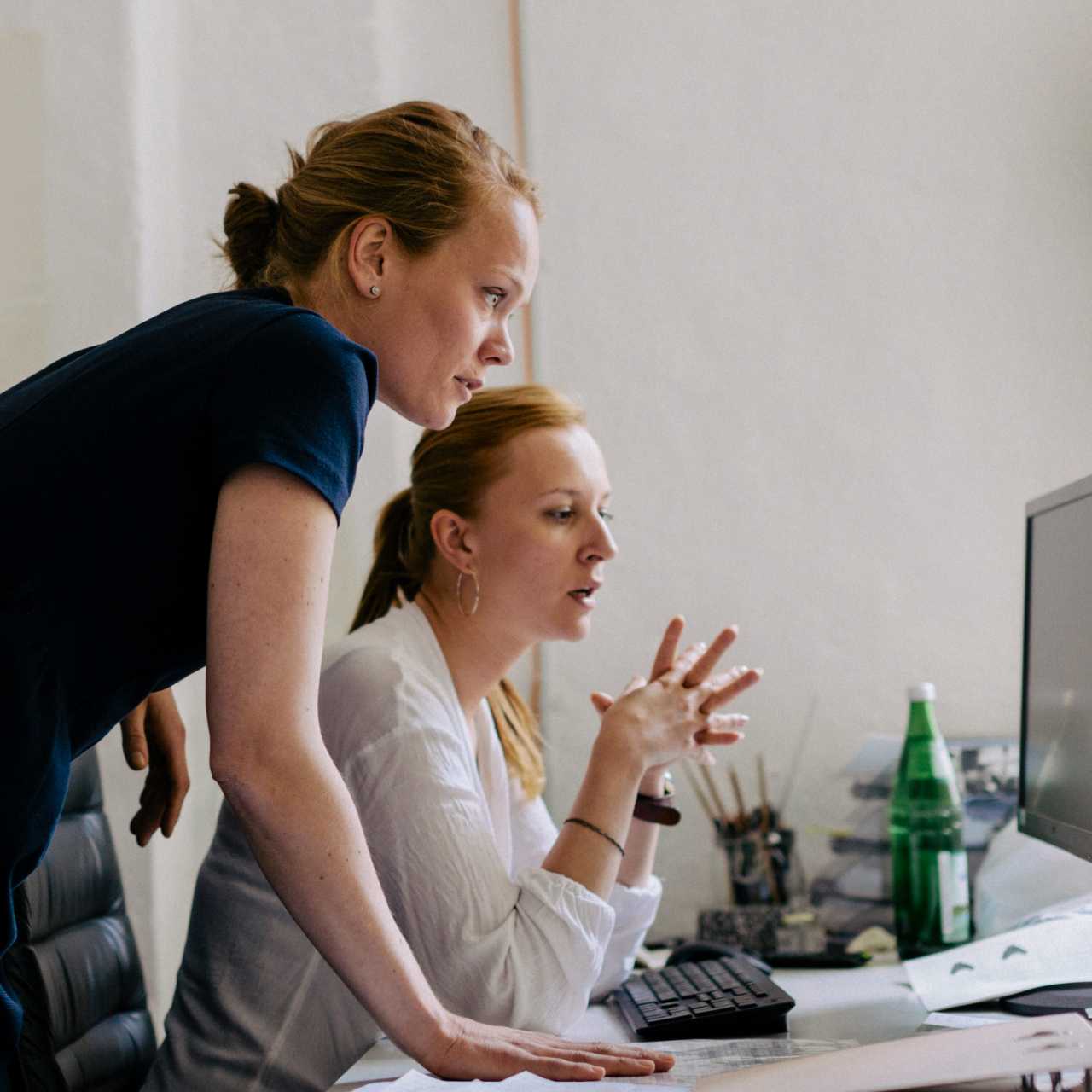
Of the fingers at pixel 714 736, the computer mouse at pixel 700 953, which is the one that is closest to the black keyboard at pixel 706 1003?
the computer mouse at pixel 700 953

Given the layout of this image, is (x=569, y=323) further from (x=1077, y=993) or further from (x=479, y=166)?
(x=1077, y=993)

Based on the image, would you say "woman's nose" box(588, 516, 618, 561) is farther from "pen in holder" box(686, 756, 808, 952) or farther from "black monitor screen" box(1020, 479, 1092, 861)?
"pen in holder" box(686, 756, 808, 952)

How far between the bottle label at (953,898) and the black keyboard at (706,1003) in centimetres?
49

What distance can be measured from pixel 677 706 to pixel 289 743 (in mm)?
671

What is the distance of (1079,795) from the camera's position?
126 cm

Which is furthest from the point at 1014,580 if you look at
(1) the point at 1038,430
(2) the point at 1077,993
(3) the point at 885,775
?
(2) the point at 1077,993

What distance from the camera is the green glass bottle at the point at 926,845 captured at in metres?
1.69

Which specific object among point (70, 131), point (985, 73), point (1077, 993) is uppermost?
point (985, 73)

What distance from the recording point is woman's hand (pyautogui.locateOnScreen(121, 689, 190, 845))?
1218 millimetres

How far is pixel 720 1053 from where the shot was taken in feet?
3.16

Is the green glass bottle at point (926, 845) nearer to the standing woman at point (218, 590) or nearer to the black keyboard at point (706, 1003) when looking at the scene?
the black keyboard at point (706, 1003)

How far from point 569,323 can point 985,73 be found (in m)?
0.85

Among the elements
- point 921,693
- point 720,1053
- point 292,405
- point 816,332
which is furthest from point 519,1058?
point 816,332

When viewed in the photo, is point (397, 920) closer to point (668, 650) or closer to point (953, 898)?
point (668, 650)
